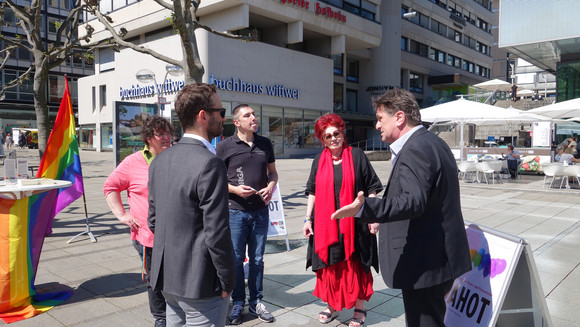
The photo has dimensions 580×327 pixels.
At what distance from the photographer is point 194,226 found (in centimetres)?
212

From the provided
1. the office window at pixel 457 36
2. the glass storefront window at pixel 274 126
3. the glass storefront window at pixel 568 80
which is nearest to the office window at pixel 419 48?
the office window at pixel 457 36

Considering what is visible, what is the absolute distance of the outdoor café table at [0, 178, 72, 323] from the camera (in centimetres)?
387

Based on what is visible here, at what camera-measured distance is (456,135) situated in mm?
27281

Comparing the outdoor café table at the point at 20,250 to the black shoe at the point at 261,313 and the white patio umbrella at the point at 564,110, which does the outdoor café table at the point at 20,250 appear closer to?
the black shoe at the point at 261,313

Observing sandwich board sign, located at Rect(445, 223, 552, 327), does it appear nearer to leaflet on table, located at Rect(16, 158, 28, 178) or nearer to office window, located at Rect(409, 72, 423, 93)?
leaflet on table, located at Rect(16, 158, 28, 178)

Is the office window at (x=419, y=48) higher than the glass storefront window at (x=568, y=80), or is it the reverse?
the office window at (x=419, y=48)

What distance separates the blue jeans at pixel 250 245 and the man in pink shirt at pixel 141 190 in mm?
693

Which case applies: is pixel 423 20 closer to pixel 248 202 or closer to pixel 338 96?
pixel 338 96

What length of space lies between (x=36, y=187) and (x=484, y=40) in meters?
63.5

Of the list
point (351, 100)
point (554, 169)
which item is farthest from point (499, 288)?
point (351, 100)

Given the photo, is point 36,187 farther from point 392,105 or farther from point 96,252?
point 392,105

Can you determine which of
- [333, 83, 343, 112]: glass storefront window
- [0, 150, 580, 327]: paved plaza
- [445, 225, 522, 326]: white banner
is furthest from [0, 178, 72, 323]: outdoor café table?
[333, 83, 343, 112]: glass storefront window

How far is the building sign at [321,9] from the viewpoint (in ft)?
93.0

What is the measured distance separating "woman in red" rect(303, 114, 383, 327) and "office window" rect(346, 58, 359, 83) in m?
36.3
